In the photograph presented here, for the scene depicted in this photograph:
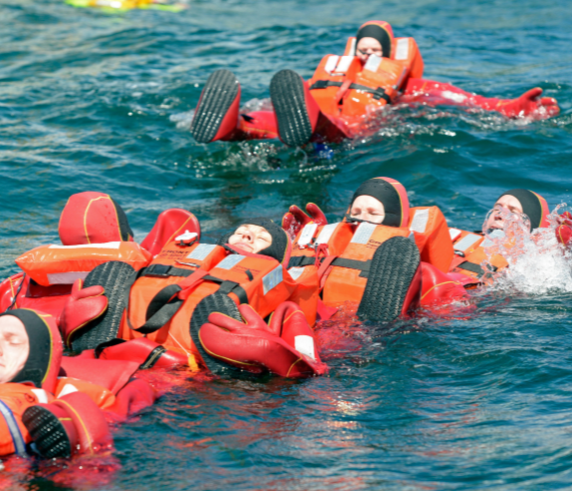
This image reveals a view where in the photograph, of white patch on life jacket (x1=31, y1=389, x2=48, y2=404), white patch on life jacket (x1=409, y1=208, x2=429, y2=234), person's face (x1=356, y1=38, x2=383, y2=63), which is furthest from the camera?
person's face (x1=356, y1=38, x2=383, y2=63)

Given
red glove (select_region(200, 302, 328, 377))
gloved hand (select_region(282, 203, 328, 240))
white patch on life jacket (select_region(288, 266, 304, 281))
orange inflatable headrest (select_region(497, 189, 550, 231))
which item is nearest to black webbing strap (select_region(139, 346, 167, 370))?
red glove (select_region(200, 302, 328, 377))

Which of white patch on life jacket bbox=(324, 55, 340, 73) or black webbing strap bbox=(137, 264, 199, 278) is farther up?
white patch on life jacket bbox=(324, 55, 340, 73)

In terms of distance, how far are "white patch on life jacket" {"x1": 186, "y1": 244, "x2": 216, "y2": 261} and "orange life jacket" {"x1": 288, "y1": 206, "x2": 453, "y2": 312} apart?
844mm

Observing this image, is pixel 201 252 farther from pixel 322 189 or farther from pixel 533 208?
pixel 322 189

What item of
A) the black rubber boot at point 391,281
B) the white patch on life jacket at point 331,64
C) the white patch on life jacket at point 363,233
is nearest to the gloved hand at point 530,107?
the white patch on life jacket at point 331,64

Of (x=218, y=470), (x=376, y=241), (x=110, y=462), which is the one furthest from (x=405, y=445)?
(x=376, y=241)

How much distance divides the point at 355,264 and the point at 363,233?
360mm

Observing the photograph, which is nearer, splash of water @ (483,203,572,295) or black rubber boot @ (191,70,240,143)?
splash of water @ (483,203,572,295)

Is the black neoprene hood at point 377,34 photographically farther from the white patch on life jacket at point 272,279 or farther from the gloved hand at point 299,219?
the white patch on life jacket at point 272,279

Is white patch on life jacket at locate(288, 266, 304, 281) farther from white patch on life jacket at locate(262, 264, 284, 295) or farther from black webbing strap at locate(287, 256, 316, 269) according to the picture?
white patch on life jacket at locate(262, 264, 284, 295)

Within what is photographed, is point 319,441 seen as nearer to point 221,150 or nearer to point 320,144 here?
point 320,144

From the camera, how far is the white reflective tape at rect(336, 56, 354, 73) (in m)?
10.6

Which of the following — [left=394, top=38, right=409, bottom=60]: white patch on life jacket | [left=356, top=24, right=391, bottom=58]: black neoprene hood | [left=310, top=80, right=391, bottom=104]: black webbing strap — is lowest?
[left=310, top=80, right=391, bottom=104]: black webbing strap

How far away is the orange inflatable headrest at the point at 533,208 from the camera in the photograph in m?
7.43
